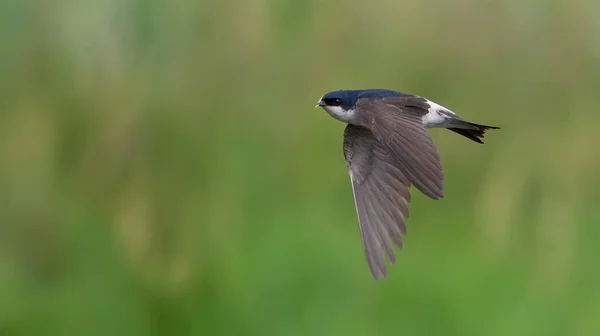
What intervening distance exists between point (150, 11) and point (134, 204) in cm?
79

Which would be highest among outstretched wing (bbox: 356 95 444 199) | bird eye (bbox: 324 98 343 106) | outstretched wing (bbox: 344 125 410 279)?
bird eye (bbox: 324 98 343 106)

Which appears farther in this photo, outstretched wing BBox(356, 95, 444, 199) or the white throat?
the white throat

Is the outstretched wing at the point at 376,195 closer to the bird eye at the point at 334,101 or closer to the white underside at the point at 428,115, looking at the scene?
the white underside at the point at 428,115

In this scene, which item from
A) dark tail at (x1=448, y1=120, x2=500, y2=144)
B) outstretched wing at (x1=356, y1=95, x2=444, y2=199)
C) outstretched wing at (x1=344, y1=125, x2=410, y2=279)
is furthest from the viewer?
dark tail at (x1=448, y1=120, x2=500, y2=144)

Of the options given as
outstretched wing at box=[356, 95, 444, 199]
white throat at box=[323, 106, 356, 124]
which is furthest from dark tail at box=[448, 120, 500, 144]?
white throat at box=[323, 106, 356, 124]

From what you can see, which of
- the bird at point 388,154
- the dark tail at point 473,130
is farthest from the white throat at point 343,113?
the dark tail at point 473,130

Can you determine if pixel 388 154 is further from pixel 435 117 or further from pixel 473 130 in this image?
pixel 473 130

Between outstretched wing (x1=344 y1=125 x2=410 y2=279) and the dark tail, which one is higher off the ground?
the dark tail

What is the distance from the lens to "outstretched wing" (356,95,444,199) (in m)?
1.59

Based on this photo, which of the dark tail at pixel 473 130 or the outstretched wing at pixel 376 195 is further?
the dark tail at pixel 473 130

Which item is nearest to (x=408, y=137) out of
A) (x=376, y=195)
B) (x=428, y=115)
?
(x=428, y=115)

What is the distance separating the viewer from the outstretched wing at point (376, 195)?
1.85 meters

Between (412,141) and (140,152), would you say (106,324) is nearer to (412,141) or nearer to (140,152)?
(140,152)

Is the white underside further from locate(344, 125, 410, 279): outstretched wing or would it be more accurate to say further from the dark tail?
locate(344, 125, 410, 279): outstretched wing
